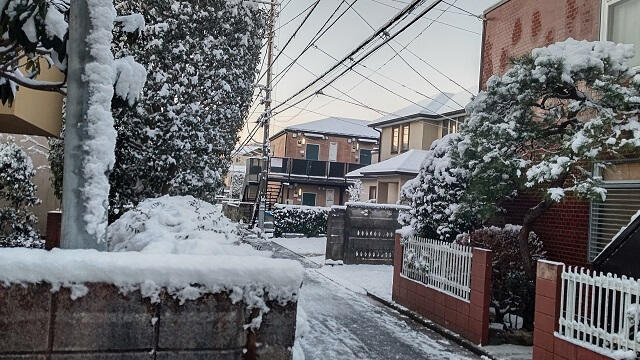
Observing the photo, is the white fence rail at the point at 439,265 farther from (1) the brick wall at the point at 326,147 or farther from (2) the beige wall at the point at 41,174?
(1) the brick wall at the point at 326,147

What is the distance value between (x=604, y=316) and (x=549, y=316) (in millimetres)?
730

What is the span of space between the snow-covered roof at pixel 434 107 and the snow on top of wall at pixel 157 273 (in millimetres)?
21660

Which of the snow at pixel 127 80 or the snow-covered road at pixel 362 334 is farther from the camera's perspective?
the snow-covered road at pixel 362 334

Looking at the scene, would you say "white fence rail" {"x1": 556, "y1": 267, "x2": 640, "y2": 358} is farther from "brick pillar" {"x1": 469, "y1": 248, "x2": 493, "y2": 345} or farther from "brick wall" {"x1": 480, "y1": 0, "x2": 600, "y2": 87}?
"brick wall" {"x1": 480, "y1": 0, "x2": 600, "y2": 87}

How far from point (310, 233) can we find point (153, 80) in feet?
54.0

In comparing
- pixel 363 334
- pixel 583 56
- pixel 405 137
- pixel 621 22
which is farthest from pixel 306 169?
pixel 583 56

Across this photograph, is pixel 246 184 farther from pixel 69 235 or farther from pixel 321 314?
pixel 69 235

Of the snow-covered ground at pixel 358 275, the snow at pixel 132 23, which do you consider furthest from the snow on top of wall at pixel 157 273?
the snow-covered ground at pixel 358 275

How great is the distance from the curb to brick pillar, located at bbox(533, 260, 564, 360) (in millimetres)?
801

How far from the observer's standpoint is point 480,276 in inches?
293

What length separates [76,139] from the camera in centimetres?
331

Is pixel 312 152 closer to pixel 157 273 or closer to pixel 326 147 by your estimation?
pixel 326 147

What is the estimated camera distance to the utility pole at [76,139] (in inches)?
130

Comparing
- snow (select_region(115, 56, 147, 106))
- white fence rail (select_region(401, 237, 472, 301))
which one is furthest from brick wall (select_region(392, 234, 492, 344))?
snow (select_region(115, 56, 147, 106))
